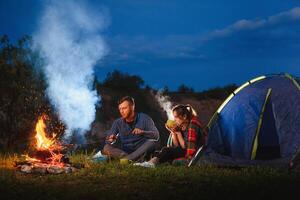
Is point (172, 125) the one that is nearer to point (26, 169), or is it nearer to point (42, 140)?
point (42, 140)

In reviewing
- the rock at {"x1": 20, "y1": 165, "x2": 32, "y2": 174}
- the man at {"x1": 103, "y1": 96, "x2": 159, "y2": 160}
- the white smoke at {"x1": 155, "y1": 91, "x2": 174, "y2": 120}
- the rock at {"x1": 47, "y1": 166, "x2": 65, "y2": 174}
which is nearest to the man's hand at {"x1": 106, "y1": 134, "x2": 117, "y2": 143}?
the man at {"x1": 103, "y1": 96, "x2": 159, "y2": 160}

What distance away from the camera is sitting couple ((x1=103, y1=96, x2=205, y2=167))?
10.2 m

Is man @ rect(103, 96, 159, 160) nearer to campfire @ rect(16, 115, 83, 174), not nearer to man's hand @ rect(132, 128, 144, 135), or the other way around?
man's hand @ rect(132, 128, 144, 135)

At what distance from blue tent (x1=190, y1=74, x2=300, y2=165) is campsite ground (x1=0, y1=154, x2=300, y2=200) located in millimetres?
768

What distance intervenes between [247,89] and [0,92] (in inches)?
214

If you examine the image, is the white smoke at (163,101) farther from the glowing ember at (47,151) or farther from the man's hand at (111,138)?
the glowing ember at (47,151)

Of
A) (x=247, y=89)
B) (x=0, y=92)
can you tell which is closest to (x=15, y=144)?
(x=0, y=92)

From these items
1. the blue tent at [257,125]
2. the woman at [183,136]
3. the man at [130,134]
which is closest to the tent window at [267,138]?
the blue tent at [257,125]

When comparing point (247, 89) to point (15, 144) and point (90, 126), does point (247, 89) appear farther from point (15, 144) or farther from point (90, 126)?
point (90, 126)

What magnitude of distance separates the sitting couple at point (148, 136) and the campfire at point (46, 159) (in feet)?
4.12

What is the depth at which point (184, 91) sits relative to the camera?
31219mm

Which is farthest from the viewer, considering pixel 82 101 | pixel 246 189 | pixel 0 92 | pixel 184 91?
pixel 184 91

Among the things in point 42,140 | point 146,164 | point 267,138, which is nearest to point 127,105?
point 146,164

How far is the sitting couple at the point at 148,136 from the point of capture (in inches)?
403
